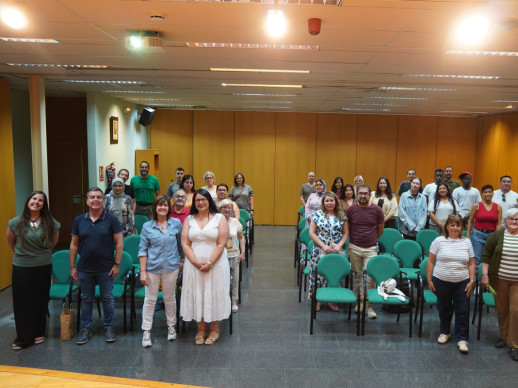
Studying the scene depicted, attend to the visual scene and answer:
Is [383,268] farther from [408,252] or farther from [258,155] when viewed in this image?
[258,155]

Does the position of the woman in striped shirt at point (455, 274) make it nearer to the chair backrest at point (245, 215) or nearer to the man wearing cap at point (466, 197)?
the man wearing cap at point (466, 197)

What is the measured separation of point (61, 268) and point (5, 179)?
2.37 meters

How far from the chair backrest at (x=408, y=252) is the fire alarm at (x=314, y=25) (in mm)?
3671

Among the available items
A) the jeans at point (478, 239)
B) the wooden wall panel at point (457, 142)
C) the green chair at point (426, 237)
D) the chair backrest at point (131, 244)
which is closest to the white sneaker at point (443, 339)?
the green chair at point (426, 237)

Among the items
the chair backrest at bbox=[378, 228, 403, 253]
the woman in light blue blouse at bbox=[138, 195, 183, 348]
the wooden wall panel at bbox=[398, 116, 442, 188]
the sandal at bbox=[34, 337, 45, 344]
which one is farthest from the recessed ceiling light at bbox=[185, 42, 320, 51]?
the wooden wall panel at bbox=[398, 116, 442, 188]

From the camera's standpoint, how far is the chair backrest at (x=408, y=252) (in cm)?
629

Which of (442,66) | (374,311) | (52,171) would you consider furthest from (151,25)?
(52,171)

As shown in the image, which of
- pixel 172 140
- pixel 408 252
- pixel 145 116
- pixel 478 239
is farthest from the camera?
pixel 172 140

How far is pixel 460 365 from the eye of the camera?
452 cm

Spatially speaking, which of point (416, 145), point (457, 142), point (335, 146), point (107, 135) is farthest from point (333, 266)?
point (457, 142)

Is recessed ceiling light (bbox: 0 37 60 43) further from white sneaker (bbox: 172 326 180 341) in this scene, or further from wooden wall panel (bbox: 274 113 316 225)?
wooden wall panel (bbox: 274 113 316 225)

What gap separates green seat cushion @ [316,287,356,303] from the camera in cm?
509

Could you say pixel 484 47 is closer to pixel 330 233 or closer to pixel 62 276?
pixel 330 233

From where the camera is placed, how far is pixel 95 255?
4797mm
